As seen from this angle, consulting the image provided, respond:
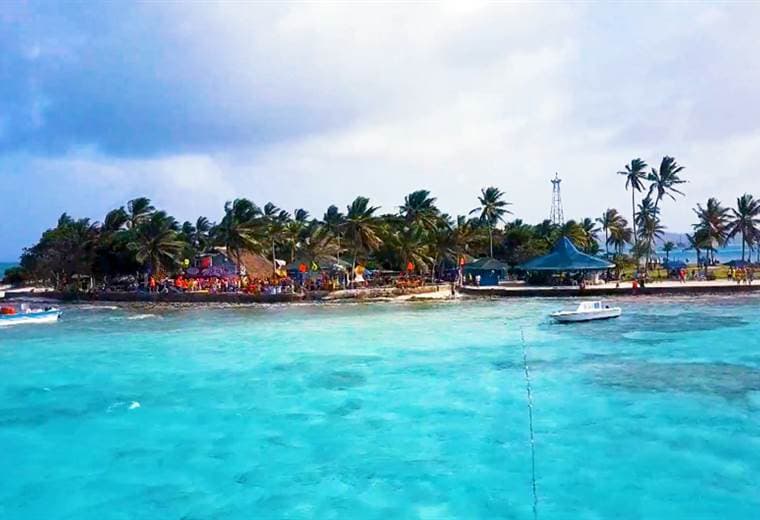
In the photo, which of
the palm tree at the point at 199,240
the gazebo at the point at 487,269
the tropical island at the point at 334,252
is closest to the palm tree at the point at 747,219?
the tropical island at the point at 334,252

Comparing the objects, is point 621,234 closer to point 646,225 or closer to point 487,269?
point 646,225

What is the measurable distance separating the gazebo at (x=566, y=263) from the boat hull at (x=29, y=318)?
33.4 m

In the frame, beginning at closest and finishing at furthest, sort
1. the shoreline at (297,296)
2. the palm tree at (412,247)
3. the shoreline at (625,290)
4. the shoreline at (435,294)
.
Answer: the shoreline at (625,290)
the shoreline at (435,294)
the shoreline at (297,296)
the palm tree at (412,247)

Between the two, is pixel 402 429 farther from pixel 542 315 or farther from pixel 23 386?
pixel 542 315

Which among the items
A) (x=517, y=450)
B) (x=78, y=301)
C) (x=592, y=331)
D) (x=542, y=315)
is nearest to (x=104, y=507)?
(x=517, y=450)

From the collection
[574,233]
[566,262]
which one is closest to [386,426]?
[566,262]

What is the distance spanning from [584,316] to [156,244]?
34.7 m

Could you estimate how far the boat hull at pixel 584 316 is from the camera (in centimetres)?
3475

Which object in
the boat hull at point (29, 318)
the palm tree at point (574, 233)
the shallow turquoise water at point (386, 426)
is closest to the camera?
the shallow turquoise water at point (386, 426)

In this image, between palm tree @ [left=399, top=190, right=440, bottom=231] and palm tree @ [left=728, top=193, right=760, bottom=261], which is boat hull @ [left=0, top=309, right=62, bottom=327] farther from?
palm tree @ [left=728, top=193, right=760, bottom=261]

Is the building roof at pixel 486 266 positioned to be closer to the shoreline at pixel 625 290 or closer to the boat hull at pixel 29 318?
the shoreline at pixel 625 290

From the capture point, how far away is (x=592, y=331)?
32531mm

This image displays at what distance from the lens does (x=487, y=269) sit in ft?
181

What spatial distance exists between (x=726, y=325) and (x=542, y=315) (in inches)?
369
